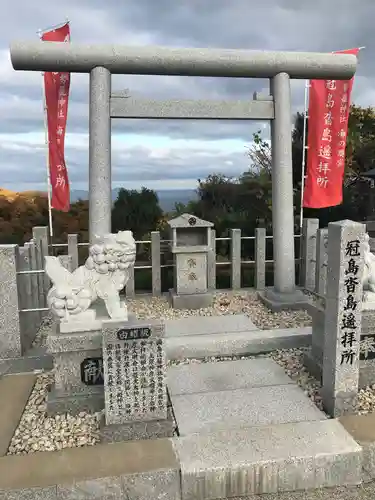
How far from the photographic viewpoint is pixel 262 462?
2846 millimetres

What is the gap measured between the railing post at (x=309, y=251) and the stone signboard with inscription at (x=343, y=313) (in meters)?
4.22

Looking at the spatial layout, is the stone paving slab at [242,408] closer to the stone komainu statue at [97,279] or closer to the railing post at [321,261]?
the stone komainu statue at [97,279]

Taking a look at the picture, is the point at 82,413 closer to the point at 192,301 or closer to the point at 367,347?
the point at 367,347

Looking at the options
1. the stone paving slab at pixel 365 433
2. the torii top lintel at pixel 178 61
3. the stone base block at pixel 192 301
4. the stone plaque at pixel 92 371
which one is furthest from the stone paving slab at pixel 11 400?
the torii top lintel at pixel 178 61

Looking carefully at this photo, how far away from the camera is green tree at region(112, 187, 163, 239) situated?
12.1 m

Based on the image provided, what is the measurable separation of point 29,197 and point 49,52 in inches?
388

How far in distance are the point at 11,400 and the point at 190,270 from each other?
392 cm

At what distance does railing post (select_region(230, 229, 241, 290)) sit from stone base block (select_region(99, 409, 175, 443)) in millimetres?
4737

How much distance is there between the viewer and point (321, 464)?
2.91 metres

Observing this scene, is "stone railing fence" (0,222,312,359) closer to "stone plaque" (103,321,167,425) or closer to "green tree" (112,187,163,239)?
"stone plaque" (103,321,167,425)

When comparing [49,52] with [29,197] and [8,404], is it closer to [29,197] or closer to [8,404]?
[8,404]

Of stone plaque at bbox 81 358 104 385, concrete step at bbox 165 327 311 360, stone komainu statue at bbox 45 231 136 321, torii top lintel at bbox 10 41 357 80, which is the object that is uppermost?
torii top lintel at bbox 10 41 357 80

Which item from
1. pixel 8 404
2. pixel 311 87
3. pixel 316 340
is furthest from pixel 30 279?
pixel 311 87

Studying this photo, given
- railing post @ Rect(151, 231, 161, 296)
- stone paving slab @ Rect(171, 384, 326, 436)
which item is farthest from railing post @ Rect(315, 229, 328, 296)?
stone paving slab @ Rect(171, 384, 326, 436)
